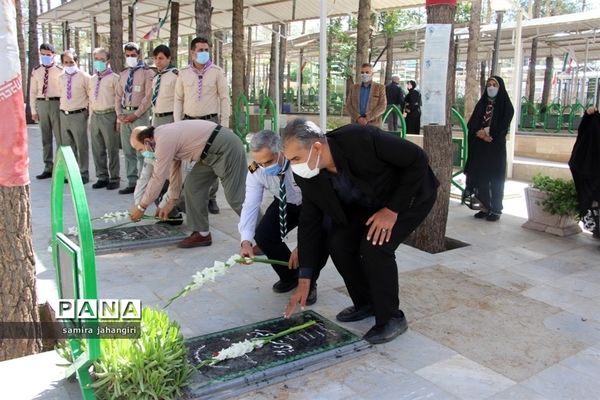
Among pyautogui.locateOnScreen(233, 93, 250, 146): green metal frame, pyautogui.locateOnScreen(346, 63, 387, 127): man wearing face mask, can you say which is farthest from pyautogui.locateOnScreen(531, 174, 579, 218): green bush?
pyautogui.locateOnScreen(233, 93, 250, 146): green metal frame

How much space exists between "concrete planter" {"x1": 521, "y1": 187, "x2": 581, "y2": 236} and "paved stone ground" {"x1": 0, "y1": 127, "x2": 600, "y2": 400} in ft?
0.44

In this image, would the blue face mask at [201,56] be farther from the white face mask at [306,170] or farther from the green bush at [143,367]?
the green bush at [143,367]

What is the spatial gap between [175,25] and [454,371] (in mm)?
12399

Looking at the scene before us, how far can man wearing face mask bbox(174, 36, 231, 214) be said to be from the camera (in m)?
6.37

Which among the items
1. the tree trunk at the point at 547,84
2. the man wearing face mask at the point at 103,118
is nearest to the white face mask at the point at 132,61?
the man wearing face mask at the point at 103,118

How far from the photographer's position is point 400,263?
4.68 m

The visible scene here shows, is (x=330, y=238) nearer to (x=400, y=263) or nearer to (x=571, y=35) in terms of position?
(x=400, y=263)

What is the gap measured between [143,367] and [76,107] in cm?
596

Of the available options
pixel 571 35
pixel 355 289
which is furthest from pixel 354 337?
pixel 571 35

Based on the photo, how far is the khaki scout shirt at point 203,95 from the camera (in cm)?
639

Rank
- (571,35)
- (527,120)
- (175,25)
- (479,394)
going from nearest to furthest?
(479,394) → (175,25) → (571,35) → (527,120)

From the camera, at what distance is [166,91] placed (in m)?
6.76

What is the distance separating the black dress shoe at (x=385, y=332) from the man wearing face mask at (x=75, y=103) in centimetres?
565

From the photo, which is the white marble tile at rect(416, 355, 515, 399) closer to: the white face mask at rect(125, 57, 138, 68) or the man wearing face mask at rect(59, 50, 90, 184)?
the white face mask at rect(125, 57, 138, 68)
